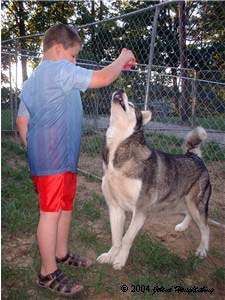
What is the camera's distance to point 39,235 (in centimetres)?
248

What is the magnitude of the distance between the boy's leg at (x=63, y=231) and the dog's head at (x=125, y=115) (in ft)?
2.94

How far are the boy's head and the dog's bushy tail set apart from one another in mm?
1696

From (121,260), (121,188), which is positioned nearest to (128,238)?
(121,260)

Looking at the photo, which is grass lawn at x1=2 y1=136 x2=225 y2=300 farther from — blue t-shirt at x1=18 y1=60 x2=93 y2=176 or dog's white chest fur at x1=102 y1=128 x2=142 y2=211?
blue t-shirt at x1=18 y1=60 x2=93 y2=176

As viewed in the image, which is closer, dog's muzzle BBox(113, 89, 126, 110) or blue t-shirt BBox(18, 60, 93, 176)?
blue t-shirt BBox(18, 60, 93, 176)

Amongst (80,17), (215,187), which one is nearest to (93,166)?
(215,187)

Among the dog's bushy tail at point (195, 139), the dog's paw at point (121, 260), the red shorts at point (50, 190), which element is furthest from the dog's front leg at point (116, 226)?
the dog's bushy tail at point (195, 139)

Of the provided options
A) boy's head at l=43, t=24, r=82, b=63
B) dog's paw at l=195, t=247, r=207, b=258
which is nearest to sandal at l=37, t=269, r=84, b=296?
dog's paw at l=195, t=247, r=207, b=258

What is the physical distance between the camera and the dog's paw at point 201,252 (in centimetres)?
329

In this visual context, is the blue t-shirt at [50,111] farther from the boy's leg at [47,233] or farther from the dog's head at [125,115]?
the dog's head at [125,115]

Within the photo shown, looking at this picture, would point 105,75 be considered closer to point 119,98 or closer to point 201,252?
point 119,98

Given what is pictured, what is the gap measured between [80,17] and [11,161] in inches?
673

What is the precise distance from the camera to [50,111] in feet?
7.84

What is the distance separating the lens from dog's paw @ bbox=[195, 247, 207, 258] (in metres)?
3.29
